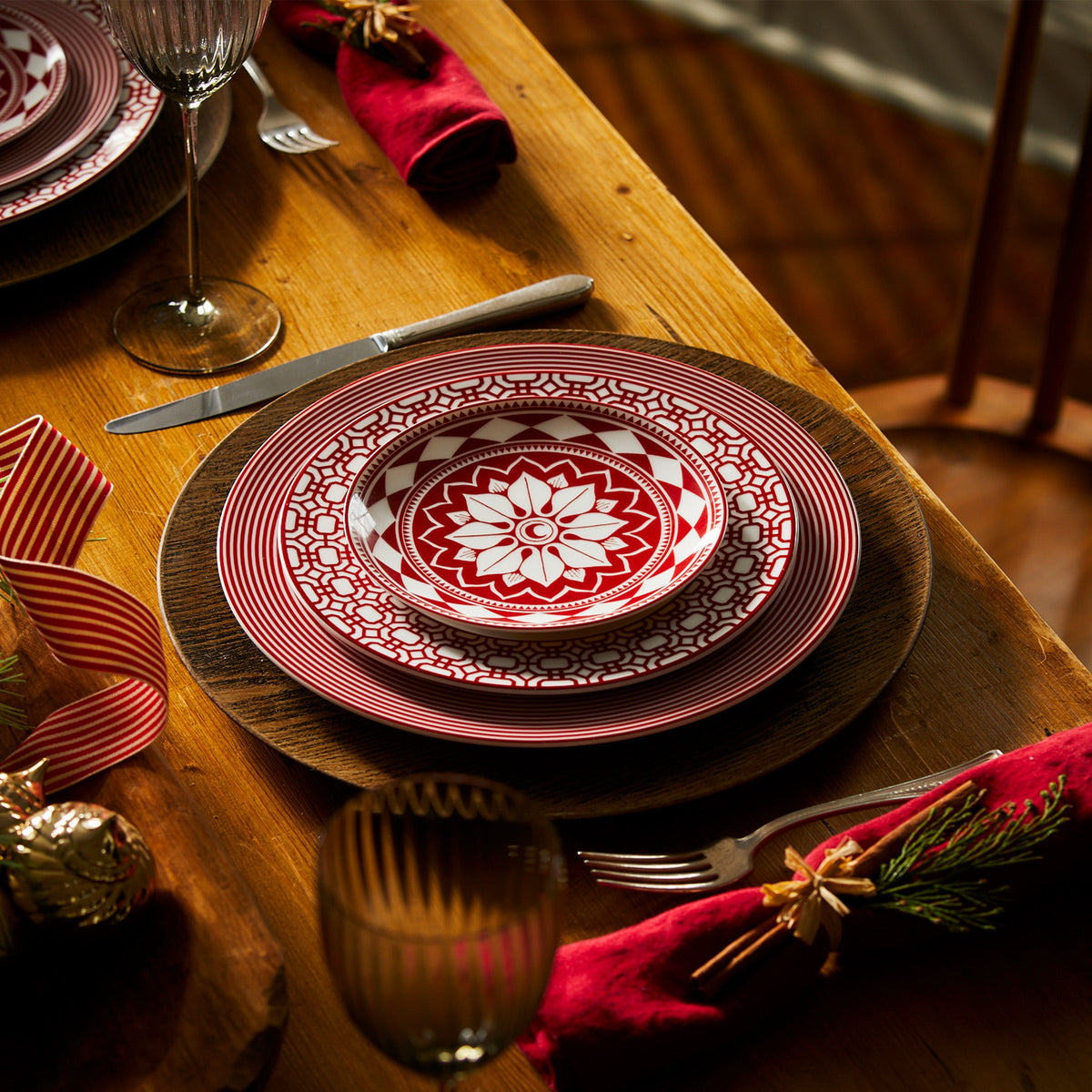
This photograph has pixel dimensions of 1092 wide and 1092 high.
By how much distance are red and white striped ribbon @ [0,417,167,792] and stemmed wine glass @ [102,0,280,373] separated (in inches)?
10.0

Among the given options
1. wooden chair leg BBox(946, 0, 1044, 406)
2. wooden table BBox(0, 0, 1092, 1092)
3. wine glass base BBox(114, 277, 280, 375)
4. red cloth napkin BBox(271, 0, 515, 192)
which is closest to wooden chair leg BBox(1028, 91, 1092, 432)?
wooden chair leg BBox(946, 0, 1044, 406)

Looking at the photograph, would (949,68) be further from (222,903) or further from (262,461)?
(222,903)

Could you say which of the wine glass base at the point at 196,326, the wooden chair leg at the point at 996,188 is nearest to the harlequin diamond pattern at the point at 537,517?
the wine glass base at the point at 196,326

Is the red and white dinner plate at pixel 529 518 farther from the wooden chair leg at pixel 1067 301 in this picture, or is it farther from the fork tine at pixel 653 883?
the wooden chair leg at pixel 1067 301

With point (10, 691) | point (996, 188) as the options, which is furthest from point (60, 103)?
point (996, 188)

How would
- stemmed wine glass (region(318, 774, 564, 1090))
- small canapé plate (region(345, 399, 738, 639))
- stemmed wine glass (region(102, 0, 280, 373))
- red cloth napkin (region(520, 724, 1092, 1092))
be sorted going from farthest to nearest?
1. stemmed wine glass (region(102, 0, 280, 373))
2. small canapé plate (region(345, 399, 738, 639))
3. red cloth napkin (region(520, 724, 1092, 1092))
4. stemmed wine glass (region(318, 774, 564, 1090))

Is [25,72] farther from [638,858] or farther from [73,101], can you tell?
[638,858]

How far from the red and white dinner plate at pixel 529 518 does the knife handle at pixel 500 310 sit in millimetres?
119

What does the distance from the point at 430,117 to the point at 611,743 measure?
0.59 meters

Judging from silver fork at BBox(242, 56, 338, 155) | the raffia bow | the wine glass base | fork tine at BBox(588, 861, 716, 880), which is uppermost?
the raffia bow

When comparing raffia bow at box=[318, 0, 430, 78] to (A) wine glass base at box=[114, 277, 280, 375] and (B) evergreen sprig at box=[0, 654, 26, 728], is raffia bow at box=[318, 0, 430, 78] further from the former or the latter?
(B) evergreen sprig at box=[0, 654, 26, 728]

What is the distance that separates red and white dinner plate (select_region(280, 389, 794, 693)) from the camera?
0.54 metres

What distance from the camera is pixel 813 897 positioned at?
0.46m

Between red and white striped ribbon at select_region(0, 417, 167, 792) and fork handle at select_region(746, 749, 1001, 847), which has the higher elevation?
red and white striped ribbon at select_region(0, 417, 167, 792)
